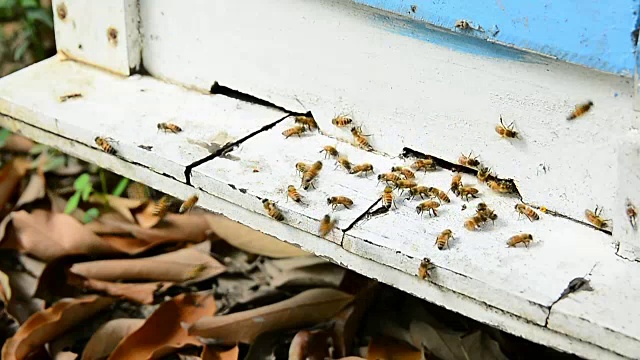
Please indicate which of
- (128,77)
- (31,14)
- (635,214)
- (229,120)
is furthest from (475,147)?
(31,14)

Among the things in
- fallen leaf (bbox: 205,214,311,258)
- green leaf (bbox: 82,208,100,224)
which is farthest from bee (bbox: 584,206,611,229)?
green leaf (bbox: 82,208,100,224)

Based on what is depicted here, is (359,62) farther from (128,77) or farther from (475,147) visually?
(128,77)

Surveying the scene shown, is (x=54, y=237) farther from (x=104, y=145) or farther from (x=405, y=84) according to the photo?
(x=405, y=84)

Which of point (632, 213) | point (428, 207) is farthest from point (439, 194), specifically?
point (632, 213)

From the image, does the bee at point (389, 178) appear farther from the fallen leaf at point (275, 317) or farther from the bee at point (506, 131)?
the fallen leaf at point (275, 317)

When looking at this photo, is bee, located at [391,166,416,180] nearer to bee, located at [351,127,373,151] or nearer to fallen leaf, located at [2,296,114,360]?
bee, located at [351,127,373,151]

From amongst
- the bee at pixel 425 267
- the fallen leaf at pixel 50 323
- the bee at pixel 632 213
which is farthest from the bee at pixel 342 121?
the fallen leaf at pixel 50 323
